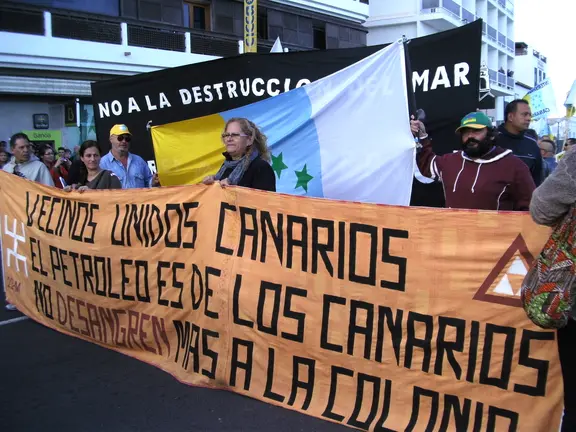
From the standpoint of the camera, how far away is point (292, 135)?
501 cm

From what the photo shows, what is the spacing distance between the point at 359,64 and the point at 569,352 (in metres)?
2.94

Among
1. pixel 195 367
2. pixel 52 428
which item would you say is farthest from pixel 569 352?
pixel 52 428

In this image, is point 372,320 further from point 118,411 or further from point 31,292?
point 31,292

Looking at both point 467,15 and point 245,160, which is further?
point 467,15

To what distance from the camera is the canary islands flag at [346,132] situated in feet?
14.6

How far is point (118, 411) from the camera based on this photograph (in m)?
3.48

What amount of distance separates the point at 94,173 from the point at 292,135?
1.84 metres

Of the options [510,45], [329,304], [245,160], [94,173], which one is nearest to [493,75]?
[510,45]

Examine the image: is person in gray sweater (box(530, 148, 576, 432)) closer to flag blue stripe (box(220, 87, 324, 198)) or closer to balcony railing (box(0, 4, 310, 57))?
flag blue stripe (box(220, 87, 324, 198))

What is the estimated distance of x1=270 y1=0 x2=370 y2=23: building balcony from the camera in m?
22.4

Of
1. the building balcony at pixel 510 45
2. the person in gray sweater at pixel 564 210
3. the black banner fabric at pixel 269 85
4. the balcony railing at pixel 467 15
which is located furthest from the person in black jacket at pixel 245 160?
the building balcony at pixel 510 45

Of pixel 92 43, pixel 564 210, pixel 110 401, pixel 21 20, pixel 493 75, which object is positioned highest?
pixel 493 75

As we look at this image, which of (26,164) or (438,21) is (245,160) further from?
(438,21)

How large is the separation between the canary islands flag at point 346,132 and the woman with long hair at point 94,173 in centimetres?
104
